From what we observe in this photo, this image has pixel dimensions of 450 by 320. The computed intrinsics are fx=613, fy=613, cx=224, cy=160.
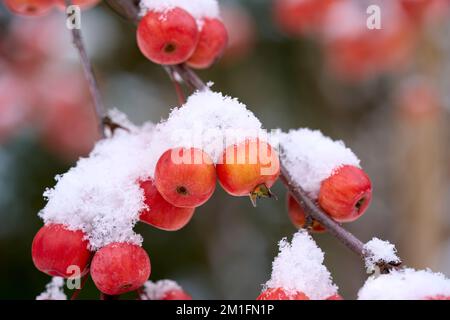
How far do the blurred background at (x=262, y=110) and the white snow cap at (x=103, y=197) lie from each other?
90.5 inches

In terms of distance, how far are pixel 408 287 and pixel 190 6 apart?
703mm

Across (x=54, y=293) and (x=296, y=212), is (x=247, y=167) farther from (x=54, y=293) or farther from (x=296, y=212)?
(x=54, y=293)

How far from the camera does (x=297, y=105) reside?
180 inches

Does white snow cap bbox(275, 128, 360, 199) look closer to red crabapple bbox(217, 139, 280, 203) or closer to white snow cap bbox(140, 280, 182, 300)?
red crabapple bbox(217, 139, 280, 203)

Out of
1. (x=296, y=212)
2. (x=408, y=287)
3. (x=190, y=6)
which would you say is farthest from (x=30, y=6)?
(x=408, y=287)

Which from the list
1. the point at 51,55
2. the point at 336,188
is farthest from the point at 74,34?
the point at 51,55

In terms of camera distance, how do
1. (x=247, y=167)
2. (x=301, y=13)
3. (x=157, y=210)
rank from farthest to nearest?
(x=301, y=13) < (x=157, y=210) < (x=247, y=167)

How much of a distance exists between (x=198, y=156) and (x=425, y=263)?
319 cm

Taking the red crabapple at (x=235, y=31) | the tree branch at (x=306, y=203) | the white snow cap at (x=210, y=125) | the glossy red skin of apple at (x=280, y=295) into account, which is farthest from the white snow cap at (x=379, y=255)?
the red crabapple at (x=235, y=31)

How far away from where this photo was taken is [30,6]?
4.72ft

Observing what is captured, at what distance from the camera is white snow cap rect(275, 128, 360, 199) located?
1.13 m
